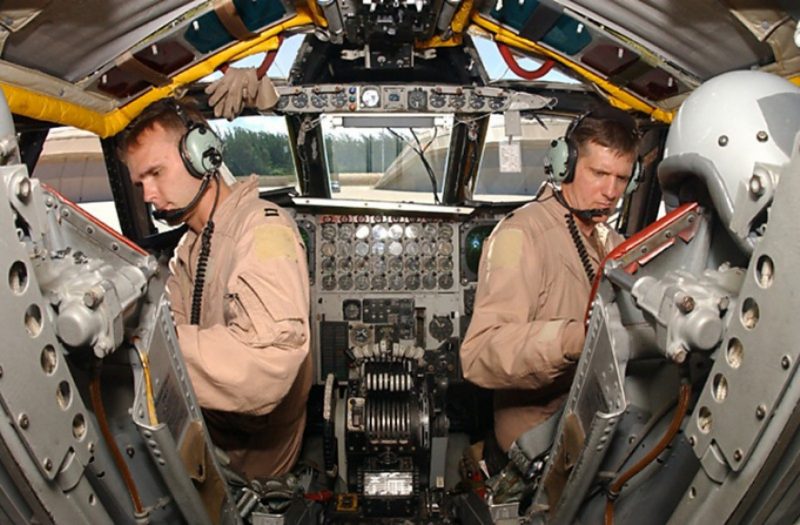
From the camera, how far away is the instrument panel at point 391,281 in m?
4.27

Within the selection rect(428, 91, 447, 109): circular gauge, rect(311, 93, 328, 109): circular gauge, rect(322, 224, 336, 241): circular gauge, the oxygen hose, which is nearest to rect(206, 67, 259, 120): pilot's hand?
rect(311, 93, 328, 109): circular gauge

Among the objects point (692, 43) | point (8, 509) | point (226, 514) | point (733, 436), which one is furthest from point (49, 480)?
point (692, 43)

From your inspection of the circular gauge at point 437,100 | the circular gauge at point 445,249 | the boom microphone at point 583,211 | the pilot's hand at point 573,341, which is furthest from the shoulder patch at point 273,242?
the circular gauge at point 445,249

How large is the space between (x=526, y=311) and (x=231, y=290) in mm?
984

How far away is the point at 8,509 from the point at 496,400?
1.79m

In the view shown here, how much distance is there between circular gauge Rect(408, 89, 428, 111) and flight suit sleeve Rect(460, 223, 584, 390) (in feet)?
3.85

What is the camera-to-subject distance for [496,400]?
2625mm

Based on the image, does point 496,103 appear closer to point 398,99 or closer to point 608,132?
point 398,99

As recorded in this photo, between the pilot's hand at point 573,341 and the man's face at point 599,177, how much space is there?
2.50ft

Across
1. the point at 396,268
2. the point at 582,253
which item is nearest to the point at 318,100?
the point at 396,268

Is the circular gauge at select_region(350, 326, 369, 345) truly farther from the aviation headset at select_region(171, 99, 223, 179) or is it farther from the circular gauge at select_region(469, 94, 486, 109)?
the aviation headset at select_region(171, 99, 223, 179)

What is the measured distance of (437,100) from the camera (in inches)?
136

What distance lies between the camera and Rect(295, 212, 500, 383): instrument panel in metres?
4.27

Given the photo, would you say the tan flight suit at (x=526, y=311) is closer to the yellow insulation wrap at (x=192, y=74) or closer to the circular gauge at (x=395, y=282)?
the yellow insulation wrap at (x=192, y=74)
